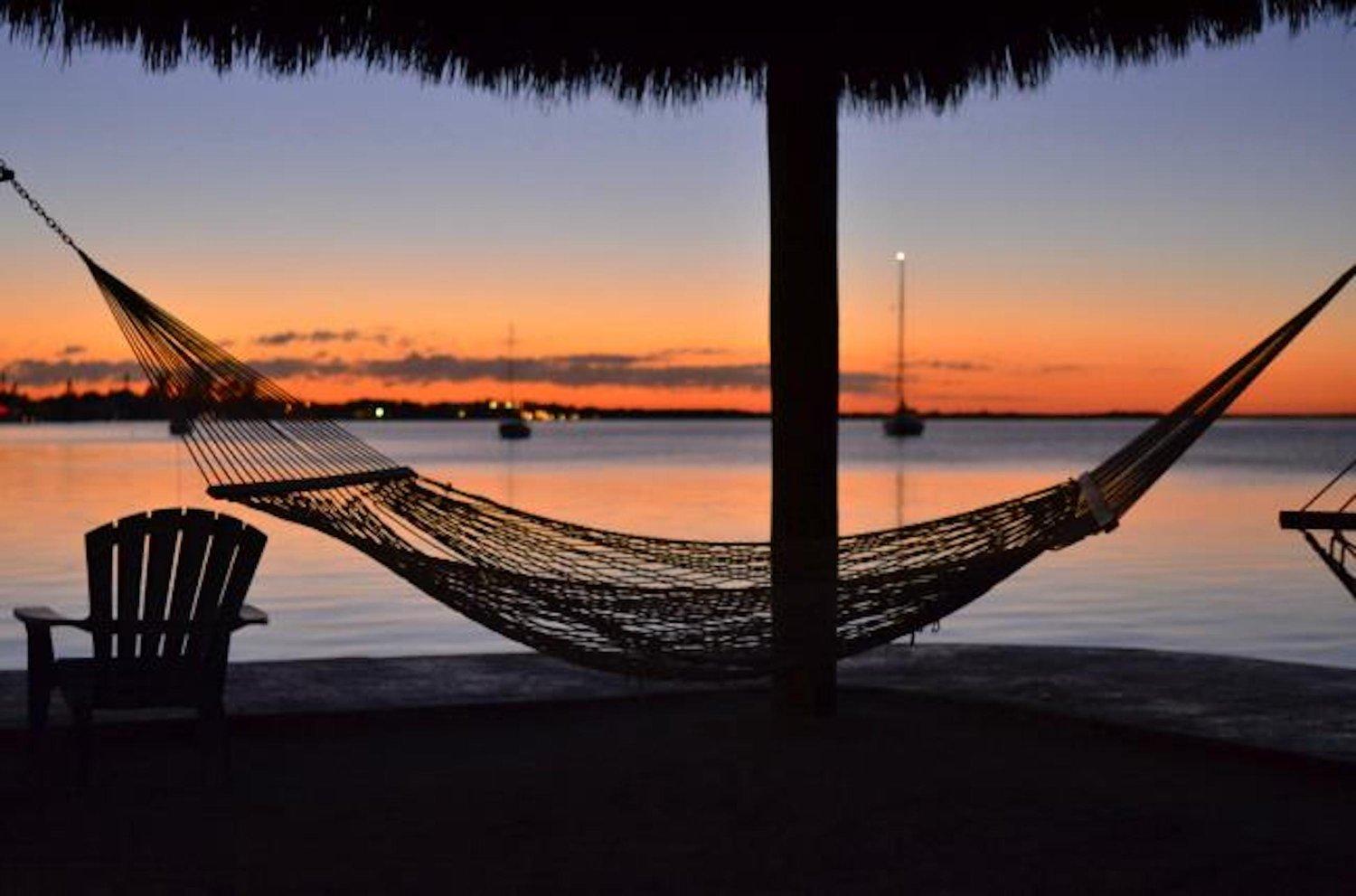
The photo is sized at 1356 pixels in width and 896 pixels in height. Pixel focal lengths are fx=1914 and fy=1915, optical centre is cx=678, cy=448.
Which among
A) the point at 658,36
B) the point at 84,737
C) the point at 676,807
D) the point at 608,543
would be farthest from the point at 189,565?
the point at 658,36

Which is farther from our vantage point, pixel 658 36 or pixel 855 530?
pixel 855 530

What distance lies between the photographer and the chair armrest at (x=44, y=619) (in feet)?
15.1

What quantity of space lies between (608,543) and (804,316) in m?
0.97

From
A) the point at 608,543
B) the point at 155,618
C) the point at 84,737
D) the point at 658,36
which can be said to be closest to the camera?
the point at 84,737

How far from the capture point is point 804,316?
550cm

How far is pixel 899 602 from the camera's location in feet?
15.6

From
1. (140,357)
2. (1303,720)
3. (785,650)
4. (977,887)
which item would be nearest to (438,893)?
(977,887)

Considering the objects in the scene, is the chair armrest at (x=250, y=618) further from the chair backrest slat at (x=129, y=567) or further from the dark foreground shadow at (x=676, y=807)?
the dark foreground shadow at (x=676, y=807)

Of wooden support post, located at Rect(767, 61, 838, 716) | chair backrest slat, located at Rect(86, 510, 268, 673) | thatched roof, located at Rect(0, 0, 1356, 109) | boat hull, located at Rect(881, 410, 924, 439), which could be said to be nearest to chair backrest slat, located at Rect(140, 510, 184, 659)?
chair backrest slat, located at Rect(86, 510, 268, 673)

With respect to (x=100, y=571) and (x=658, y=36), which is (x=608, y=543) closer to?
(x=100, y=571)

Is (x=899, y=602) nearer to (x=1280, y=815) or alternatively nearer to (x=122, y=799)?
(x=1280, y=815)

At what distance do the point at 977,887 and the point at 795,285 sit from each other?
→ 87.6 inches

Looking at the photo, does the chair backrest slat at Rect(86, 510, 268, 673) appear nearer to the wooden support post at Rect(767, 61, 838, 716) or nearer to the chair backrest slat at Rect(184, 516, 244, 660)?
the chair backrest slat at Rect(184, 516, 244, 660)

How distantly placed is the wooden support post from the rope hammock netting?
1.60ft
